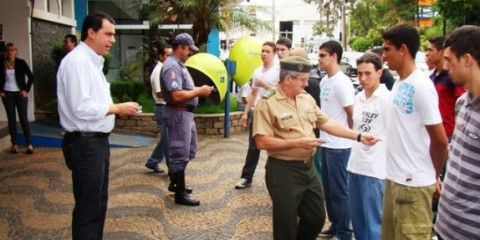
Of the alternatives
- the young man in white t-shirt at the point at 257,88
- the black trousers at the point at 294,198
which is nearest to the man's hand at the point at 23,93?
the young man in white t-shirt at the point at 257,88

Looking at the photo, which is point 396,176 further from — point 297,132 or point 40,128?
point 40,128

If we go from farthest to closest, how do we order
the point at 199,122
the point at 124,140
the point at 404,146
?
the point at 199,122 → the point at 124,140 → the point at 404,146

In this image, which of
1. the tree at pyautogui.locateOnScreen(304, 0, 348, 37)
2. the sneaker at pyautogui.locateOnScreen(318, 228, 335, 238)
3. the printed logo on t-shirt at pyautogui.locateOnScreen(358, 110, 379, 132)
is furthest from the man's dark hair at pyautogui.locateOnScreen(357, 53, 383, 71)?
the tree at pyautogui.locateOnScreen(304, 0, 348, 37)

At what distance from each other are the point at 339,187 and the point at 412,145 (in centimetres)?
134

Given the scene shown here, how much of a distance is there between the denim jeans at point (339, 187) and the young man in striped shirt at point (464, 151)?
5.40 ft

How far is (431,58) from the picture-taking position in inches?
173

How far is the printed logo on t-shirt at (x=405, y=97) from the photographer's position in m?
2.62

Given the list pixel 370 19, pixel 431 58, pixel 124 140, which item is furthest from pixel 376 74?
pixel 370 19

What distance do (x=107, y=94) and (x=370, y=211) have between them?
7.25 feet

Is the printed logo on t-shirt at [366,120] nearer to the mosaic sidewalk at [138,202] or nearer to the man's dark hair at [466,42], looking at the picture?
the man's dark hair at [466,42]

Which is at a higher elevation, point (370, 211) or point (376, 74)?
point (376, 74)

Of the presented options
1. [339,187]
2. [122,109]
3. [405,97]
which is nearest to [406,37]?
[405,97]

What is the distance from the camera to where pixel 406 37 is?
275 centimetres

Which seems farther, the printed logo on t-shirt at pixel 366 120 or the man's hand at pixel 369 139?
the printed logo on t-shirt at pixel 366 120
